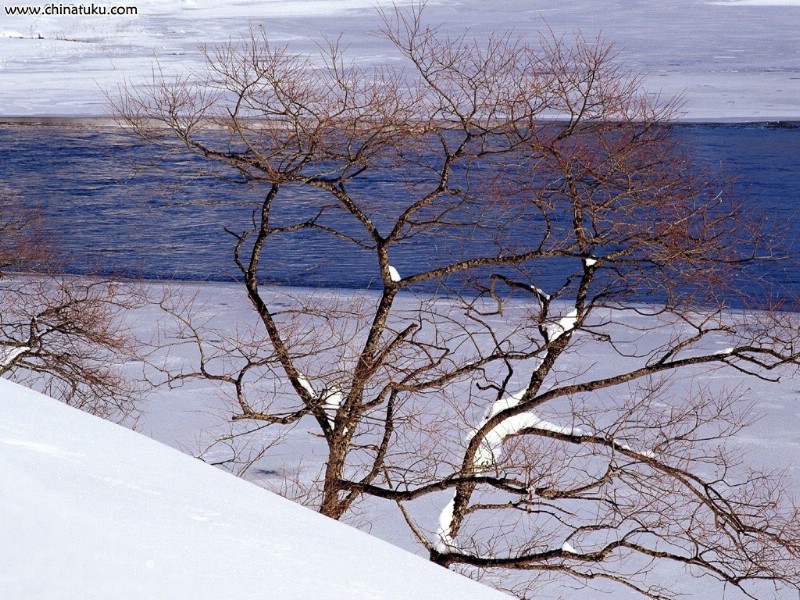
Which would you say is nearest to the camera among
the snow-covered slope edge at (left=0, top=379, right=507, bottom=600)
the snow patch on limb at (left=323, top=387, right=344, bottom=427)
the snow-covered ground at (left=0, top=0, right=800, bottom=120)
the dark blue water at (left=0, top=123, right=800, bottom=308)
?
the snow-covered slope edge at (left=0, top=379, right=507, bottom=600)

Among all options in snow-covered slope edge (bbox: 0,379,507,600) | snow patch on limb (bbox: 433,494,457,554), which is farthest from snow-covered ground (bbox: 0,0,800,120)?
snow-covered slope edge (bbox: 0,379,507,600)

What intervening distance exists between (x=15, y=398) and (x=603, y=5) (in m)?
37.8

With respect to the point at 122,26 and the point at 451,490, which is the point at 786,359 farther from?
the point at 122,26

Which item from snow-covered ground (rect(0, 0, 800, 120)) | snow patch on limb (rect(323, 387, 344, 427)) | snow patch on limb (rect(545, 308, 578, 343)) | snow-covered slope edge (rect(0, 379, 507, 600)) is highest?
snow-covered ground (rect(0, 0, 800, 120))

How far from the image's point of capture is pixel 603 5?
36.8 metres

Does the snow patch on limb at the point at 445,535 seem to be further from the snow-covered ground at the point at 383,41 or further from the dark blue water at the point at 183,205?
the snow-covered ground at the point at 383,41

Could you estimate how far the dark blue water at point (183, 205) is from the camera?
508 inches

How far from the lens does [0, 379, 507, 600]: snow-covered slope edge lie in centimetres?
129

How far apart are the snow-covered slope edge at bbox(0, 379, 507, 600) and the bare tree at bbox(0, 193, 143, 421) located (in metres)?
5.59

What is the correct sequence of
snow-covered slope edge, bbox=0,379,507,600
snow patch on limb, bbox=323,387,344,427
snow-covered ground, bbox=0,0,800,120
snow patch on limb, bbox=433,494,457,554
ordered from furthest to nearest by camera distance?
snow-covered ground, bbox=0,0,800,120
snow patch on limb, bbox=323,387,344,427
snow patch on limb, bbox=433,494,457,554
snow-covered slope edge, bbox=0,379,507,600

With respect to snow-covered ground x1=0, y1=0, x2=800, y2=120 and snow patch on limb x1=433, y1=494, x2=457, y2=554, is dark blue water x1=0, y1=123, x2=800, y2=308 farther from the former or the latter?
snow patch on limb x1=433, y1=494, x2=457, y2=554

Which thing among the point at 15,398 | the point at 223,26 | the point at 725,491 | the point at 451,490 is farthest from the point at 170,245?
the point at 223,26

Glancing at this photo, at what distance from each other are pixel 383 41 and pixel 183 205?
18.1m

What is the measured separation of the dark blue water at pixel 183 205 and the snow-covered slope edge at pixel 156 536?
8763 mm
